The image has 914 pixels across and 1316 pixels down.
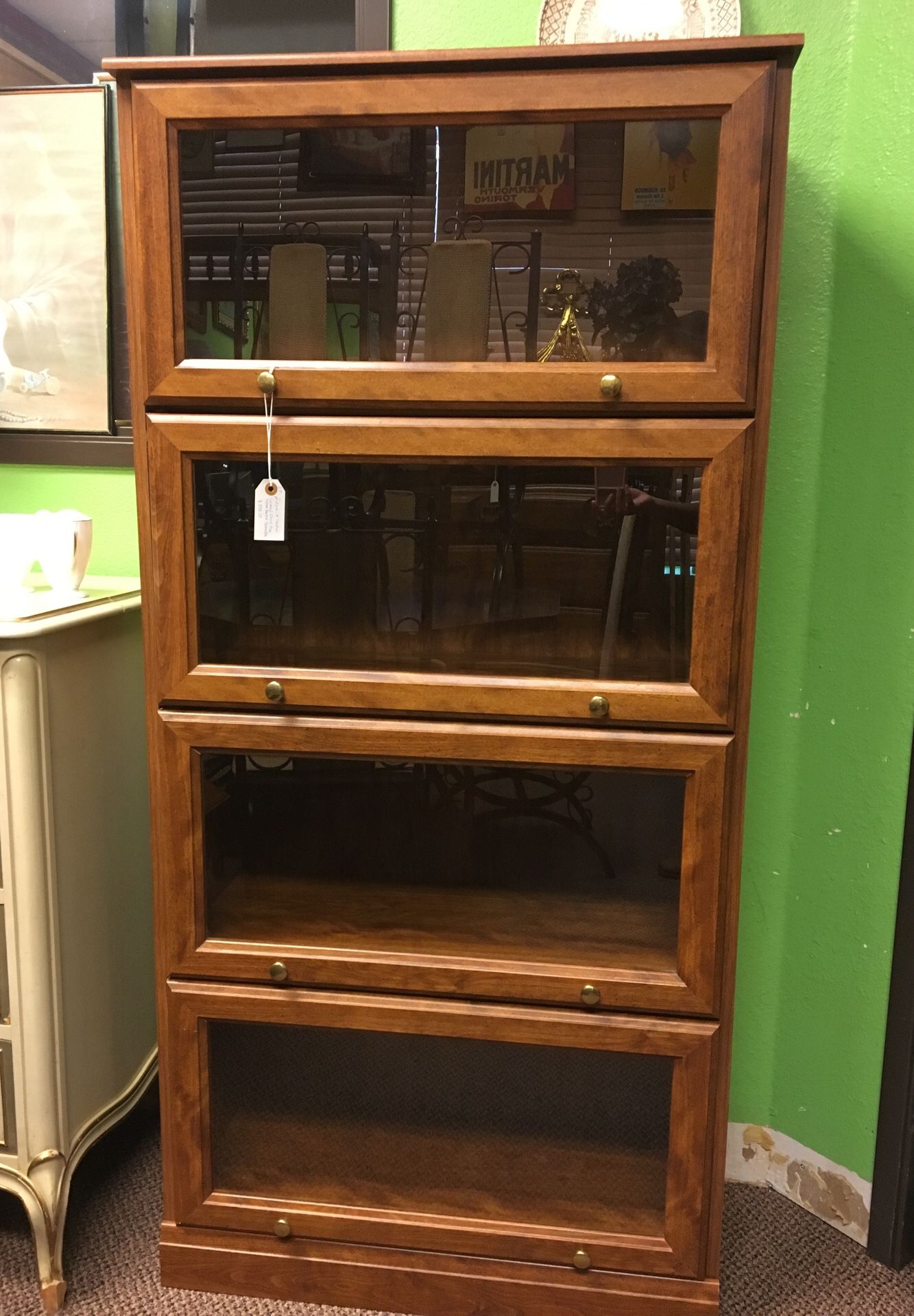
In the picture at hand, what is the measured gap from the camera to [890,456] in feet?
4.26

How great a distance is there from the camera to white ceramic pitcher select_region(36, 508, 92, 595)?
4.26 ft

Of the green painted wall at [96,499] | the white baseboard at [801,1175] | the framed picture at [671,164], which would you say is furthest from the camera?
the green painted wall at [96,499]

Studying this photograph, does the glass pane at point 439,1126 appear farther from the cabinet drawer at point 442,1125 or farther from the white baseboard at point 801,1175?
the white baseboard at point 801,1175

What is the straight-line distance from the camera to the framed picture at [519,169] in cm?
104

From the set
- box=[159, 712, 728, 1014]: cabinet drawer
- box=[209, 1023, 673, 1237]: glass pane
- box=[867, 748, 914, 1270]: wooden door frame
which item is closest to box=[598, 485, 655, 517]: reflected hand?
box=[159, 712, 728, 1014]: cabinet drawer

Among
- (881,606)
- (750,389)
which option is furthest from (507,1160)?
(750,389)

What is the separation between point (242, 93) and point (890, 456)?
0.94 metres

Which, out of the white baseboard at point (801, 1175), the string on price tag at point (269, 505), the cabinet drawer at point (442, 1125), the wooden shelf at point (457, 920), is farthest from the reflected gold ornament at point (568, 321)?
the white baseboard at point (801, 1175)

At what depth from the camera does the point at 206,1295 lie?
1307 millimetres

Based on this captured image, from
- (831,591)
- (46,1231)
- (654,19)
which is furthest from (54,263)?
(46,1231)

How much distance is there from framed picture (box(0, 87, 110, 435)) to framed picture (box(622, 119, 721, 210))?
91 centimetres

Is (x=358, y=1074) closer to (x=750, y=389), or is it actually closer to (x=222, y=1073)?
(x=222, y=1073)

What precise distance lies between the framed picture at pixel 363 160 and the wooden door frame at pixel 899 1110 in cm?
102

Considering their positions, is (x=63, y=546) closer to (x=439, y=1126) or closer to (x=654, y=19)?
(x=439, y=1126)
